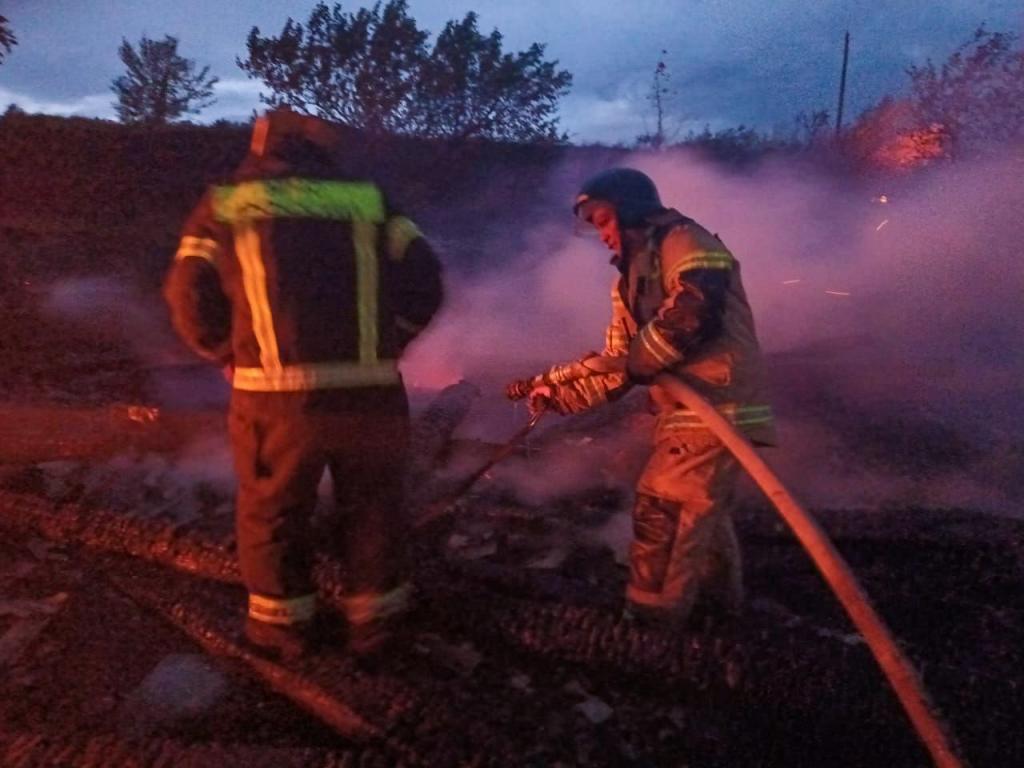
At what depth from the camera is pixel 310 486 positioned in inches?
124

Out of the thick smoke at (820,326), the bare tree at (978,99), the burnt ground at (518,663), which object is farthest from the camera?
the bare tree at (978,99)

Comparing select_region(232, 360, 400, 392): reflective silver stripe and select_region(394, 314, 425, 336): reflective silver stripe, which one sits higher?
select_region(394, 314, 425, 336): reflective silver stripe

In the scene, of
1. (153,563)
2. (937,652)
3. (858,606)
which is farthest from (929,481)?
(153,563)

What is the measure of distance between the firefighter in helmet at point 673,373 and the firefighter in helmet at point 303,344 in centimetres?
71

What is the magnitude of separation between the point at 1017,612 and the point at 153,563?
3.49 meters

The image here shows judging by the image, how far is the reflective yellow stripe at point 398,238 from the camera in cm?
316

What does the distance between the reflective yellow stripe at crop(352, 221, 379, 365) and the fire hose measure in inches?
44.8

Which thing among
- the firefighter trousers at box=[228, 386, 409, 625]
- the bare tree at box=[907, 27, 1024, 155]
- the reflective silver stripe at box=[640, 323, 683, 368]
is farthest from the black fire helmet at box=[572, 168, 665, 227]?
the bare tree at box=[907, 27, 1024, 155]

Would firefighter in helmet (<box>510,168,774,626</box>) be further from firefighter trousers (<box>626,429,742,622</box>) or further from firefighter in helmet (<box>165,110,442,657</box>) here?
firefighter in helmet (<box>165,110,442,657</box>)

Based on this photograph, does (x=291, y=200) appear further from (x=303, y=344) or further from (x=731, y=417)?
(x=731, y=417)

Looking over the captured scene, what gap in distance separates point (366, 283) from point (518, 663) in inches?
56.5

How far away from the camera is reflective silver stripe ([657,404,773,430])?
11.2 ft

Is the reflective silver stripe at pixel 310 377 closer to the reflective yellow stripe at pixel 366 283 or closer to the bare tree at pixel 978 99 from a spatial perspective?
the reflective yellow stripe at pixel 366 283

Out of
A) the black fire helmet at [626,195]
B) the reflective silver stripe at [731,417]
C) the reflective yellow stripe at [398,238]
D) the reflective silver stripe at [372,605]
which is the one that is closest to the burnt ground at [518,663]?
the reflective silver stripe at [372,605]
